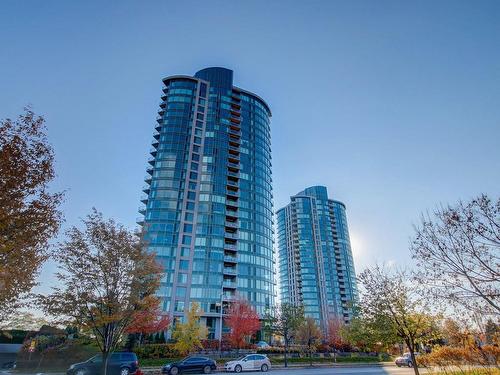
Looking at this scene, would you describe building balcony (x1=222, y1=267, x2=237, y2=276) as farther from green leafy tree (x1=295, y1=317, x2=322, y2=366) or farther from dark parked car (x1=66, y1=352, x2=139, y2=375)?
dark parked car (x1=66, y1=352, x2=139, y2=375)

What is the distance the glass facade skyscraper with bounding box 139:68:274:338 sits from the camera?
65125 mm

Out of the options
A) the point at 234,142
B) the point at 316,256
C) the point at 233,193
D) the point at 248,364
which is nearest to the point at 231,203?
the point at 233,193

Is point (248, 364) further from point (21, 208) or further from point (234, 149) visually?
point (234, 149)

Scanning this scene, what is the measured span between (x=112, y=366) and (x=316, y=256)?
136 meters

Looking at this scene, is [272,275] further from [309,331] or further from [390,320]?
[390,320]

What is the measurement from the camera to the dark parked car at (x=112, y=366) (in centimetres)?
2078

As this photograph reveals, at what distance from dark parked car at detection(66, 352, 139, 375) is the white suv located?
30.1 ft

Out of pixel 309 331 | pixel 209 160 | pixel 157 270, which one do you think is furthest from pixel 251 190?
pixel 157 270

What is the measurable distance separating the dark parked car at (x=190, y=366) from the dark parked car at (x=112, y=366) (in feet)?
11.0

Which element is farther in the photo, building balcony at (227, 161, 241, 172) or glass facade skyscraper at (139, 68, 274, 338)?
building balcony at (227, 161, 241, 172)

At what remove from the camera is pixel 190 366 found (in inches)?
1013

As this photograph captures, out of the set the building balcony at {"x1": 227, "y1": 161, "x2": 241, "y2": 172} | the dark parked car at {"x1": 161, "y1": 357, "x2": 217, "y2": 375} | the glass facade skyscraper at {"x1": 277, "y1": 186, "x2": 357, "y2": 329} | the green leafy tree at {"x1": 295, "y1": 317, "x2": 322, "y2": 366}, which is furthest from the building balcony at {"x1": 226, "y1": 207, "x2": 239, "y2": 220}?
the glass facade skyscraper at {"x1": 277, "y1": 186, "x2": 357, "y2": 329}

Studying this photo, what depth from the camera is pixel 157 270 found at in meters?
18.9

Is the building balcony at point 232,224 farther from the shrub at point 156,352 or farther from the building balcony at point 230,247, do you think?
the shrub at point 156,352
